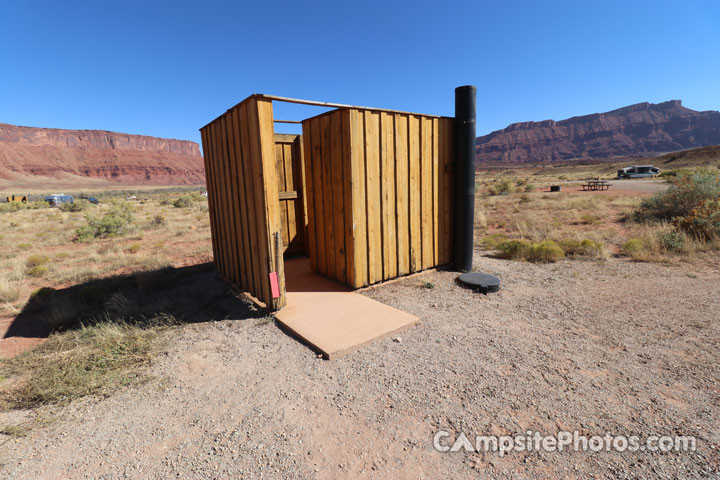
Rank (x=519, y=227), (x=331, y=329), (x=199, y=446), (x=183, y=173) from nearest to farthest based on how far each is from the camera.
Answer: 1. (x=199, y=446)
2. (x=331, y=329)
3. (x=519, y=227)
4. (x=183, y=173)

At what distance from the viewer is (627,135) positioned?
6767 inches

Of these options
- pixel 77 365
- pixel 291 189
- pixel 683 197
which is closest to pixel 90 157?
pixel 291 189

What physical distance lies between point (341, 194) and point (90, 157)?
6407 inches

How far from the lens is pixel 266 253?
4.23 meters

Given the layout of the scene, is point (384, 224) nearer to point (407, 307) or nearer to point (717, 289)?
point (407, 307)

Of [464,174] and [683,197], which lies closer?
[464,174]

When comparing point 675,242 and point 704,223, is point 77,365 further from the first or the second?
point 704,223

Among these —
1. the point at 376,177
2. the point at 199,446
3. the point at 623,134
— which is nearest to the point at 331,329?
the point at 199,446

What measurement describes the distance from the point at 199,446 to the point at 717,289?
7.05m

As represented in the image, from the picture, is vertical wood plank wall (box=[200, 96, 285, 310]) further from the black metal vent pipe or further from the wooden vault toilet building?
the black metal vent pipe

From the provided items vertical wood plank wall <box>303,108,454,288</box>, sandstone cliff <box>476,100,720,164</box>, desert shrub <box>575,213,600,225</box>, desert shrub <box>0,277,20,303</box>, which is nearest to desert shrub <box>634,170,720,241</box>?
desert shrub <box>575,213,600,225</box>

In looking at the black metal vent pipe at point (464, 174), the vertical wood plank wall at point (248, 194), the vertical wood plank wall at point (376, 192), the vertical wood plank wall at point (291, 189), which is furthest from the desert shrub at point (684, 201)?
the vertical wood plank wall at point (248, 194)

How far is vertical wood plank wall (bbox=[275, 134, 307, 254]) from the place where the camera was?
23.1 ft

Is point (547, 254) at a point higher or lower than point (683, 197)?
lower
